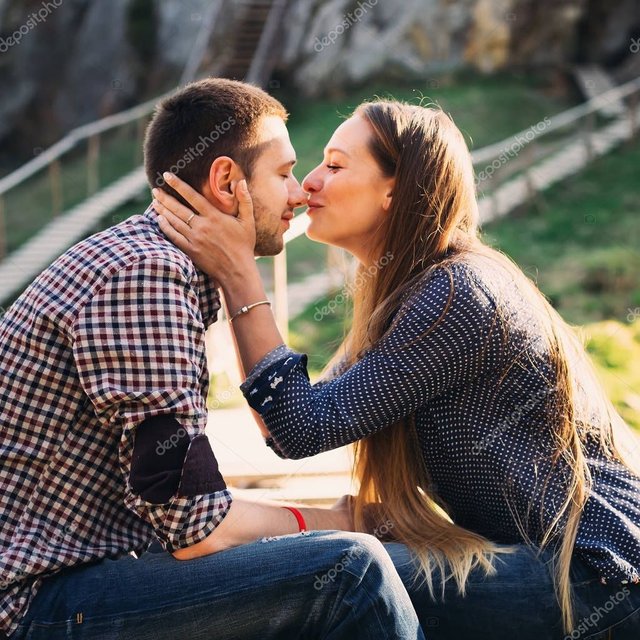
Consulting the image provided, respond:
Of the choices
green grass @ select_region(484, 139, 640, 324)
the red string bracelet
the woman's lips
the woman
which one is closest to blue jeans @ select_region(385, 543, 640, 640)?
the woman

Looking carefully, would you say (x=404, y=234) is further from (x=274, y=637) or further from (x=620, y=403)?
(x=620, y=403)

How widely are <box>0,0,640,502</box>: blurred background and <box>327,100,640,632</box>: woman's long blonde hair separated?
350 inches

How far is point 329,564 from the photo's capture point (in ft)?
5.67

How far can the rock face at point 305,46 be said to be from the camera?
51.7 ft

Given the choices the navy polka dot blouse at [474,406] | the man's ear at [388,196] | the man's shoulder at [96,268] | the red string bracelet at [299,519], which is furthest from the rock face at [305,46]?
the man's shoulder at [96,268]

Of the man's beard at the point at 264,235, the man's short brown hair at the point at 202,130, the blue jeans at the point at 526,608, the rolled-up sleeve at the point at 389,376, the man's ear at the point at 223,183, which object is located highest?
the man's short brown hair at the point at 202,130

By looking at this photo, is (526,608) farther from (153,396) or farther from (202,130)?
(202,130)

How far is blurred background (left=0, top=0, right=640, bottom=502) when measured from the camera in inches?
496

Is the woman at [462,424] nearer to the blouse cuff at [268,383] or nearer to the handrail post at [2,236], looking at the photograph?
the blouse cuff at [268,383]

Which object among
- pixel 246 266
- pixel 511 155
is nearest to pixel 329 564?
pixel 246 266

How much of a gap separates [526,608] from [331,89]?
47.2 ft

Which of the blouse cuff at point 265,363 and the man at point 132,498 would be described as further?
the blouse cuff at point 265,363

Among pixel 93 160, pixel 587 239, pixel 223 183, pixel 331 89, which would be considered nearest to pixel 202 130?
pixel 223 183

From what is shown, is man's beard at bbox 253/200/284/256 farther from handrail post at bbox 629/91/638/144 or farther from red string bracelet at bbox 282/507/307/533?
handrail post at bbox 629/91/638/144
